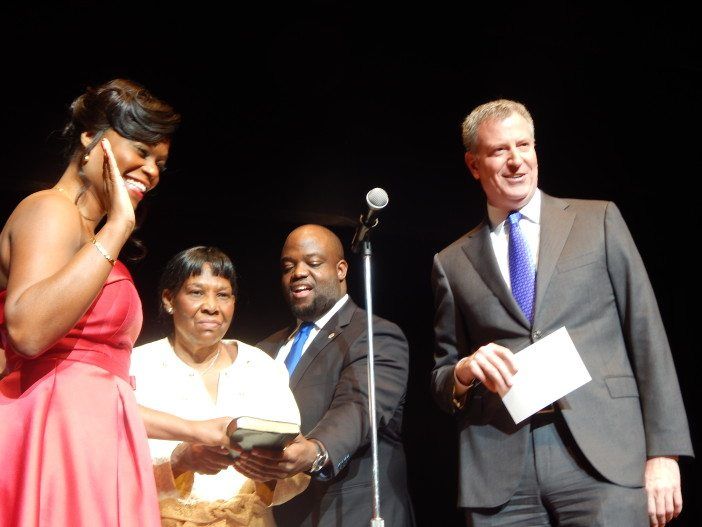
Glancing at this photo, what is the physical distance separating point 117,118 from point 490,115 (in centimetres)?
117

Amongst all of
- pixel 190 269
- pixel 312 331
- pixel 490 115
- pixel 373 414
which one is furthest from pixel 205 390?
pixel 490 115

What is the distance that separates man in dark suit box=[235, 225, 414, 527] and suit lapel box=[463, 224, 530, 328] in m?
0.74

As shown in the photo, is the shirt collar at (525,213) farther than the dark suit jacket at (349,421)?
No

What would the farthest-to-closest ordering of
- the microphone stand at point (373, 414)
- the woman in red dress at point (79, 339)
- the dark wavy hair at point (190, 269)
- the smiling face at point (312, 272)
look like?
the smiling face at point (312, 272)
the dark wavy hair at point (190, 269)
the microphone stand at point (373, 414)
the woman in red dress at point (79, 339)

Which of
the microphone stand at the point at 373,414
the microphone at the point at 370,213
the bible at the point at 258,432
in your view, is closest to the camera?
the bible at the point at 258,432

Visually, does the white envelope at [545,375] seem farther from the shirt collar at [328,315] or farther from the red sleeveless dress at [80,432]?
the shirt collar at [328,315]

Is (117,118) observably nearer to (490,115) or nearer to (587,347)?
(490,115)

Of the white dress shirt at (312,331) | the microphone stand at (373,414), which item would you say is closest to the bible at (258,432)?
the microphone stand at (373,414)

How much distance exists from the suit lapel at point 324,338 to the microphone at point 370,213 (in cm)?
65

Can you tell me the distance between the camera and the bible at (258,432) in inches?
83.8

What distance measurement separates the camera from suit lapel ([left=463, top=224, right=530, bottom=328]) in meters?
2.40

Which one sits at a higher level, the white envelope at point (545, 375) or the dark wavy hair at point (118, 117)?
the dark wavy hair at point (118, 117)

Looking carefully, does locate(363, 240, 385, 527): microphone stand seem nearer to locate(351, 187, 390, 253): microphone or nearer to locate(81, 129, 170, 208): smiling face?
locate(351, 187, 390, 253): microphone

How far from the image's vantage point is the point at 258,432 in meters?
2.15
